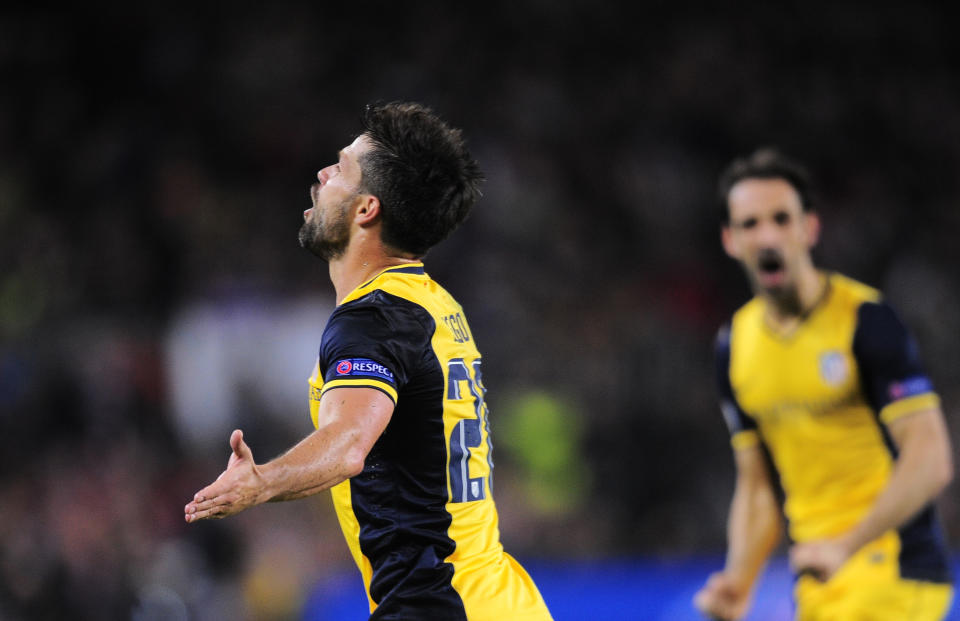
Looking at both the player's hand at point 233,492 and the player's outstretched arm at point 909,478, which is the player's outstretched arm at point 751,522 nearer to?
the player's outstretched arm at point 909,478

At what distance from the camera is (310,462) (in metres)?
2.84

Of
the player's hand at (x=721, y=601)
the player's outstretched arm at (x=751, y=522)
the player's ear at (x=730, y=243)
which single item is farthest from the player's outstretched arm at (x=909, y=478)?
the player's ear at (x=730, y=243)

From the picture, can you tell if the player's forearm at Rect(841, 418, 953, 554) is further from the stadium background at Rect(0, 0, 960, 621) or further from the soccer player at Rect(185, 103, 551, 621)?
the stadium background at Rect(0, 0, 960, 621)

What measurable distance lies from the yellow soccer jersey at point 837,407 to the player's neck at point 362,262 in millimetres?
2150

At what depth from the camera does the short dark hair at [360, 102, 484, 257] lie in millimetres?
3520

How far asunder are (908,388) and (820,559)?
0.90 meters

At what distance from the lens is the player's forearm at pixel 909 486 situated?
4.39 m

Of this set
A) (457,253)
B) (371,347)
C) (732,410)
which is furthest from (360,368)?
(457,253)

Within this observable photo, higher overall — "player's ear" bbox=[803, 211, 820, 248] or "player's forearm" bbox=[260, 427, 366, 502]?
Result: "player's ear" bbox=[803, 211, 820, 248]

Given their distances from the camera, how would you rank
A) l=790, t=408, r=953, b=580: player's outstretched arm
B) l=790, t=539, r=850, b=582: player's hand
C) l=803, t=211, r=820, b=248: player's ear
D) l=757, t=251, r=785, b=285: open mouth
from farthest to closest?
l=803, t=211, r=820, b=248: player's ear, l=757, t=251, r=785, b=285: open mouth, l=790, t=408, r=953, b=580: player's outstretched arm, l=790, t=539, r=850, b=582: player's hand

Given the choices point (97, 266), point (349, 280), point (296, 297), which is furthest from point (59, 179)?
point (349, 280)

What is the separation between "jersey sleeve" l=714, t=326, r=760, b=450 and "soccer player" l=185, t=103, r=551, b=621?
1.99m

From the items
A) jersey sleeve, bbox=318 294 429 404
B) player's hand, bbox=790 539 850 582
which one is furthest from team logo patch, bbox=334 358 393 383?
player's hand, bbox=790 539 850 582

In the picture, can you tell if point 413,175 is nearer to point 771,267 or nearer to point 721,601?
point 771,267
